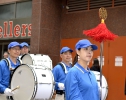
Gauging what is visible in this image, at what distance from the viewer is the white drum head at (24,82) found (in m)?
5.40

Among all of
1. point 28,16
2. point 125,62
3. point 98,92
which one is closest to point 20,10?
point 28,16

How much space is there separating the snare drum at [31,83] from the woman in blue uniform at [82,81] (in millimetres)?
1681

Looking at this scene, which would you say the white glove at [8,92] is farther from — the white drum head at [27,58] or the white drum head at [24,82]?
the white drum head at [27,58]

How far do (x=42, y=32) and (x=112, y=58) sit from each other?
9.26ft

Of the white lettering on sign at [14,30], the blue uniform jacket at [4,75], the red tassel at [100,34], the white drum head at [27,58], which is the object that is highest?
the white lettering on sign at [14,30]

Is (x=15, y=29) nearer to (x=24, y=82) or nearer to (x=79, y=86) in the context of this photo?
(x=24, y=82)

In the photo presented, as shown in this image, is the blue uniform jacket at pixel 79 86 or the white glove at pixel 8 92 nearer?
the blue uniform jacket at pixel 79 86

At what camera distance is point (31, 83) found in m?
5.41

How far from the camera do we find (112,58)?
34.3 feet

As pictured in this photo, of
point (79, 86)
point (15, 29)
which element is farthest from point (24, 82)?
point (15, 29)

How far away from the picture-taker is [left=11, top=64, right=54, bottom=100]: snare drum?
5387 millimetres

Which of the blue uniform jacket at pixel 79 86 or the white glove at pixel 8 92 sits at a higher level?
the blue uniform jacket at pixel 79 86

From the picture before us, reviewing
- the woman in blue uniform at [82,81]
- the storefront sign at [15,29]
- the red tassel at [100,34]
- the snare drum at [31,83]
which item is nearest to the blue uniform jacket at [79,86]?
the woman in blue uniform at [82,81]

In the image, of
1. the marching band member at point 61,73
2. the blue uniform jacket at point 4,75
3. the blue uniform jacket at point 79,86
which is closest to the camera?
the blue uniform jacket at point 79,86
